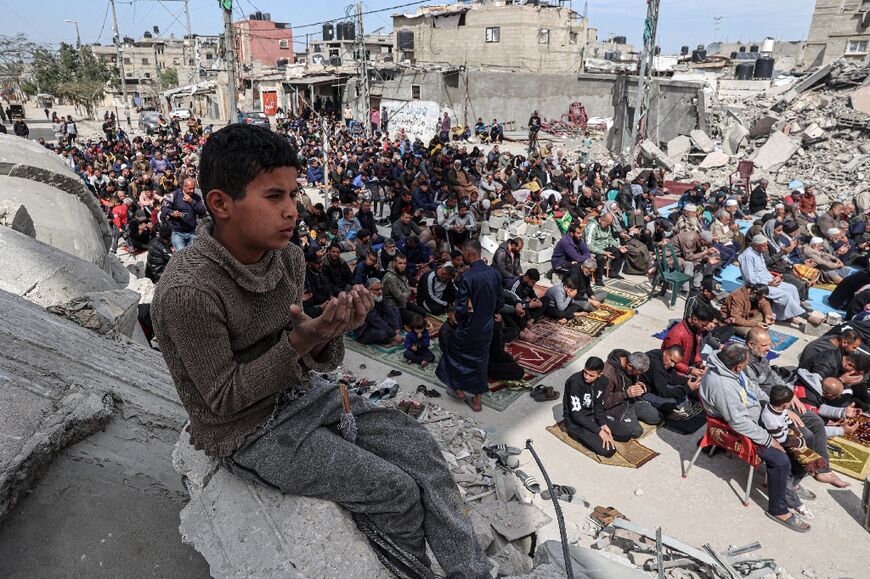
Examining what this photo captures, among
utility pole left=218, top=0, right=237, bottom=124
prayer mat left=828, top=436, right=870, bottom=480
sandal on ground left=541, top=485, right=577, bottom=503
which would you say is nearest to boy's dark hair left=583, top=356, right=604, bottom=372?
sandal on ground left=541, top=485, right=577, bottom=503

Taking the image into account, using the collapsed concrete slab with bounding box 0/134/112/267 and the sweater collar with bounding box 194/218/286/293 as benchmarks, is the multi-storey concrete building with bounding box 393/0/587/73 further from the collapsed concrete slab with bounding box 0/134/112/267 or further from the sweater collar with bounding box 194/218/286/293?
the sweater collar with bounding box 194/218/286/293

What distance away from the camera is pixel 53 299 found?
3943 millimetres

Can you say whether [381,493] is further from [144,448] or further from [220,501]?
[144,448]

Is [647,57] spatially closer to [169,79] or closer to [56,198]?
[56,198]

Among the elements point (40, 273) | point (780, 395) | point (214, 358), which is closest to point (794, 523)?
point (780, 395)

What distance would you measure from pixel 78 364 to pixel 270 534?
5.34ft

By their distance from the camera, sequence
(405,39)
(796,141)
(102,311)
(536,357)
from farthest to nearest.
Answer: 1. (405,39)
2. (796,141)
3. (536,357)
4. (102,311)

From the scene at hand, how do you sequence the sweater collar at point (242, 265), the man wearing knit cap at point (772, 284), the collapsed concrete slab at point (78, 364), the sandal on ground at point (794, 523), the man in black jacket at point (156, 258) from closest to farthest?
1. the sweater collar at point (242, 265)
2. the collapsed concrete slab at point (78, 364)
3. the sandal on ground at point (794, 523)
4. the man wearing knit cap at point (772, 284)
5. the man in black jacket at point (156, 258)

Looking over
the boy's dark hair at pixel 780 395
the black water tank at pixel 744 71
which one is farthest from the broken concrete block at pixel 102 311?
the black water tank at pixel 744 71

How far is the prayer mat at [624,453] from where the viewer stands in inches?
202

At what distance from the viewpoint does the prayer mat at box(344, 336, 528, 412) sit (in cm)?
617

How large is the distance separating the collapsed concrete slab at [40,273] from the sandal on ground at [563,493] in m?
3.81

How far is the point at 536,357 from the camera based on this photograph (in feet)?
23.5

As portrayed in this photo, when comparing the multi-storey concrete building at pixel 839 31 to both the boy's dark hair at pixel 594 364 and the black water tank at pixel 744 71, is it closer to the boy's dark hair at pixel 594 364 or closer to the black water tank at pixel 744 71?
the black water tank at pixel 744 71
